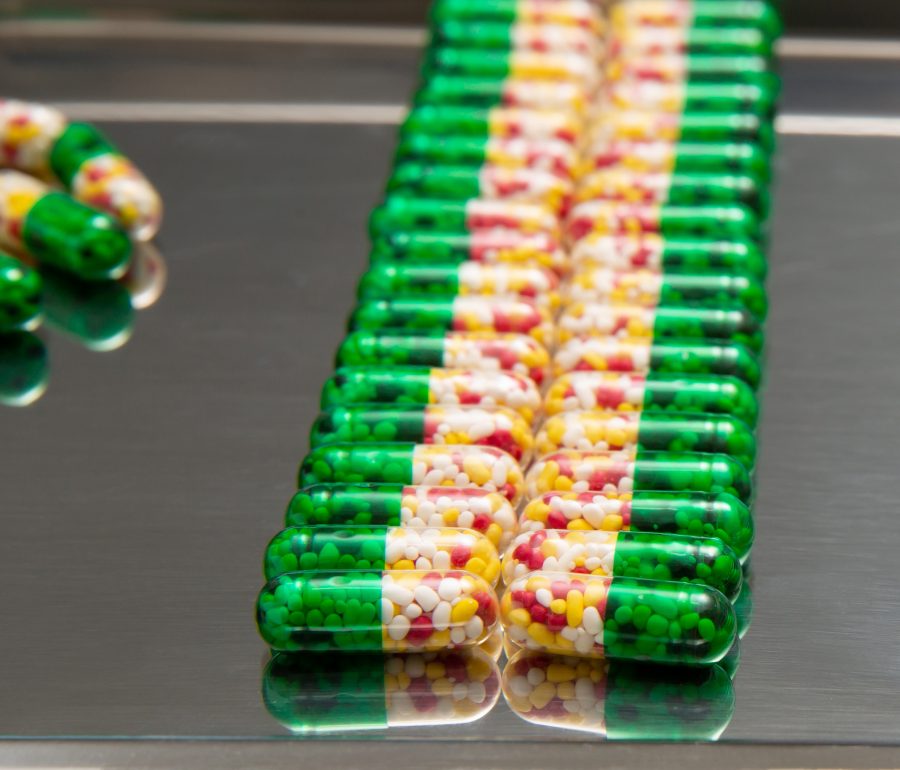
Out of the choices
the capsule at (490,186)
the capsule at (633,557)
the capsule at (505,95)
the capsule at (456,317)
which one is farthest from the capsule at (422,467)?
the capsule at (505,95)

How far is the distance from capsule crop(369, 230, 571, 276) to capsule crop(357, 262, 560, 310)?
0.03 m

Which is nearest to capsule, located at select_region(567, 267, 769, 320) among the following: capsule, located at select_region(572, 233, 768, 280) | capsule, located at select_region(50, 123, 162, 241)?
capsule, located at select_region(572, 233, 768, 280)

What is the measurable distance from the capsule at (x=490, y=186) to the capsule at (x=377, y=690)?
2.12 ft

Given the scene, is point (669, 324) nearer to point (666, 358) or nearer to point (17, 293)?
point (666, 358)

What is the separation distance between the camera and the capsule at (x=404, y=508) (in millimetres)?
1600

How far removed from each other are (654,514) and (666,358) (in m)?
0.24

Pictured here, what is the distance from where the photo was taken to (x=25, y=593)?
1671mm

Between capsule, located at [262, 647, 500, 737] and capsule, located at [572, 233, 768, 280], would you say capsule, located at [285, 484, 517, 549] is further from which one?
capsule, located at [572, 233, 768, 280]

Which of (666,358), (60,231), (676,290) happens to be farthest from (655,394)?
(60,231)

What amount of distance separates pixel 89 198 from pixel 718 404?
2.68 ft

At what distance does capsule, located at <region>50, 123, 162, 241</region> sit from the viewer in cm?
203

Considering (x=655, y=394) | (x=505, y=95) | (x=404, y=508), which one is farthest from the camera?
(x=505, y=95)

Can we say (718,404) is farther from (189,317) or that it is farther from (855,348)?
(189,317)

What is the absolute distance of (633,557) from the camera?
1521 millimetres
